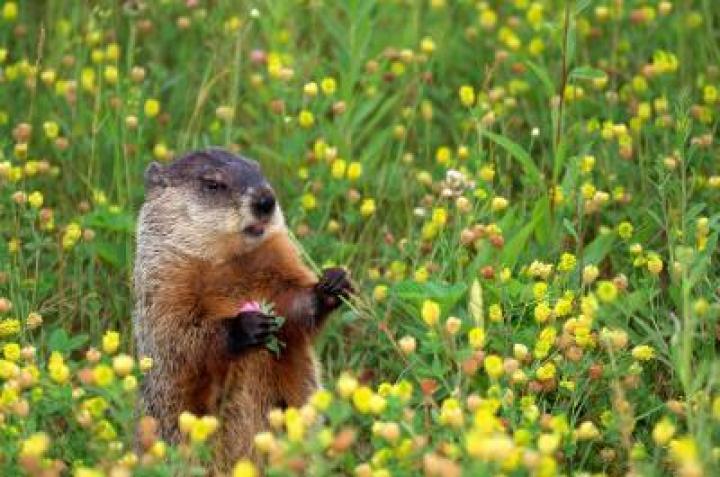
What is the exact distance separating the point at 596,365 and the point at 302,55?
273cm

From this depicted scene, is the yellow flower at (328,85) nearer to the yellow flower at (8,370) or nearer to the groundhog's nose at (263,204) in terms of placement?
the groundhog's nose at (263,204)

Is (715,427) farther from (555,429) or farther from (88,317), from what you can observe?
(88,317)

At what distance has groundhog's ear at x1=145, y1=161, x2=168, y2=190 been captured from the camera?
5.55m

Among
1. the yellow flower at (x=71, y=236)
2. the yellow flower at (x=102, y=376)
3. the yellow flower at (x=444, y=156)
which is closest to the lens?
the yellow flower at (x=102, y=376)

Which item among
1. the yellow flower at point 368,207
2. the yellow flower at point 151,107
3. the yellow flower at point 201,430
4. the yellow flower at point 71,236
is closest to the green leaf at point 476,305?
the yellow flower at point 368,207

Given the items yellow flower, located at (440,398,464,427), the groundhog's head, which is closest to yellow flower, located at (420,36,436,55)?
the groundhog's head

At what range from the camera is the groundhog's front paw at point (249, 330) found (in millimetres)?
4855

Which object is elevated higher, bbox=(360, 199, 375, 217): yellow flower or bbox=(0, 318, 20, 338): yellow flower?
bbox=(360, 199, 375, 217): yellow flower

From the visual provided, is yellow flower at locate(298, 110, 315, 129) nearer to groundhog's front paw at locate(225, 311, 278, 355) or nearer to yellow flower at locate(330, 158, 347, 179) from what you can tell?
yellow flower at locate(330, 158, 347, 179)

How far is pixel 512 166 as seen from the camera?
6836mm

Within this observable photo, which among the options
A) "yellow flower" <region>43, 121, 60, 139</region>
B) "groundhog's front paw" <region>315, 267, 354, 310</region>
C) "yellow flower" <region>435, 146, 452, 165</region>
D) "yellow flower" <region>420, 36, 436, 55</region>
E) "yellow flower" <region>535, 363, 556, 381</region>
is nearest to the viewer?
"yellow flower" <region>535, 363, 556, 381</region>

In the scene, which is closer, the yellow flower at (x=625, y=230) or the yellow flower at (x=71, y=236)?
the yellow flower at (x=625, y=230)

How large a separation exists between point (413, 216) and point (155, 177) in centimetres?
131

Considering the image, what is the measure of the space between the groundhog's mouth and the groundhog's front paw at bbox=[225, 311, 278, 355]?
17.3 inches
